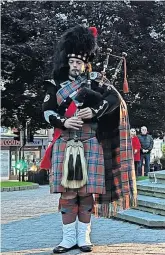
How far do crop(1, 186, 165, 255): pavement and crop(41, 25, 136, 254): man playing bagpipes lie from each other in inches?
12.8

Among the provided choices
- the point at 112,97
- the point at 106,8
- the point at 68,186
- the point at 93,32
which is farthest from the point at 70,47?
the point at 106,8

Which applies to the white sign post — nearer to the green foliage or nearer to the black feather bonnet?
the green foliage

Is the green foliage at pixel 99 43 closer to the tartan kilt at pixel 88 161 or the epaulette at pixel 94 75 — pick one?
the epaulette at pixel 94 75

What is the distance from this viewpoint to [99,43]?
20844mm

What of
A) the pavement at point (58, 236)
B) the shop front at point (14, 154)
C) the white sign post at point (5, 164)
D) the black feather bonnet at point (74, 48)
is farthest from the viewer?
the shop front at point (14, 154)

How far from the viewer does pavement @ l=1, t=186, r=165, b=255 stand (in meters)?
4.21

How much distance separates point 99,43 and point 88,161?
17172 millimetres

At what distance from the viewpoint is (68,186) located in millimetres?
4055

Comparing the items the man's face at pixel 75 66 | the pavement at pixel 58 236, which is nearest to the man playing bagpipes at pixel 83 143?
the man's face at pixel 75 66

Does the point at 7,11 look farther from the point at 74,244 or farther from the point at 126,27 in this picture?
the point at 74,244

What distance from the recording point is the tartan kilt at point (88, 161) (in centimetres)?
412

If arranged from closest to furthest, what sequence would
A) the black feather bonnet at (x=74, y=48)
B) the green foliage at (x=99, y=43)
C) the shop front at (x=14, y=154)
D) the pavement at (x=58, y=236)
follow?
the pavement at (x=58, y=236) → the black feather bonnet at (x=74, y=48) → the green foliage at (x=99, y=43) → the shop front at (x=14, y=154)

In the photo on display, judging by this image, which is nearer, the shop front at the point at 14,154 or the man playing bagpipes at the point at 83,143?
the man playing bagpipes at the point at 83,143

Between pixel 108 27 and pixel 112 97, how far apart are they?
1878 cm
